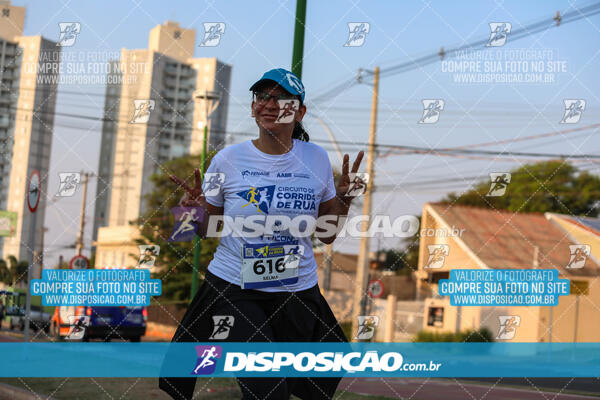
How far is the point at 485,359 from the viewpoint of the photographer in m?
25.1

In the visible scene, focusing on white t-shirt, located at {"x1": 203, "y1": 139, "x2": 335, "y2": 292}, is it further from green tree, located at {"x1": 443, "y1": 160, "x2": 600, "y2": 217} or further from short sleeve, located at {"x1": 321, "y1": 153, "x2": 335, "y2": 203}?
green tree, located at {"x1": 443, "y1": 160, "x2": 600, "y2": 217}

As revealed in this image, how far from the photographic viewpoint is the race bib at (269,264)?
3.94 m

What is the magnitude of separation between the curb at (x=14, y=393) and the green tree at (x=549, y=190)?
1307 inches

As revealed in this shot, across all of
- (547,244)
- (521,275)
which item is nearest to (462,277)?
(521,275)

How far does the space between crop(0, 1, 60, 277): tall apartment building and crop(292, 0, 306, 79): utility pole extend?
472 centimetres

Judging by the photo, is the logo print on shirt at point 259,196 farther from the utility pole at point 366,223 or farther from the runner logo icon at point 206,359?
the utility pole at point 366,223

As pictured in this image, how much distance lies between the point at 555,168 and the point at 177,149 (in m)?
87.8

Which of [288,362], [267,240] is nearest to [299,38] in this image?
[267,240]

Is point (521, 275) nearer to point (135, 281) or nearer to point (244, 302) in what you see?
point (135, 281)

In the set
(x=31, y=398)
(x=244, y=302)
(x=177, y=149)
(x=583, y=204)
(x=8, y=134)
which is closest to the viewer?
(x=244, y=302)

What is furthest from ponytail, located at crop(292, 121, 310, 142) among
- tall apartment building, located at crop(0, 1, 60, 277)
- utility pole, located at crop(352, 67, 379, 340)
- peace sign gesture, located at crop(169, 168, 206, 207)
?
utility pole, located at crop(352, 67, 379, 340)

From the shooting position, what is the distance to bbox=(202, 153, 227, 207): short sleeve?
4262mm

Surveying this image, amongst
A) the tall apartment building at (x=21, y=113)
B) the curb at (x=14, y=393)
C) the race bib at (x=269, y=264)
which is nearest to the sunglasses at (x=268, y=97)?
the race bib at (x=269, y=264)

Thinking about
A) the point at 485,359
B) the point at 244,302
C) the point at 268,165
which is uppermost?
the point at 268,165
